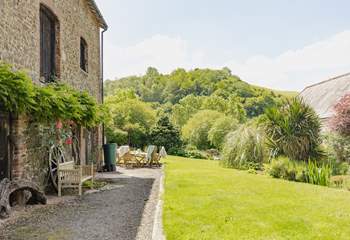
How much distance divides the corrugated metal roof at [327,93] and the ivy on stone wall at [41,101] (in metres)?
16.4

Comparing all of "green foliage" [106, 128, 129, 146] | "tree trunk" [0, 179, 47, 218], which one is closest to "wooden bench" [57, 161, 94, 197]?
"tree trunk" [0, 179, 47, 218]

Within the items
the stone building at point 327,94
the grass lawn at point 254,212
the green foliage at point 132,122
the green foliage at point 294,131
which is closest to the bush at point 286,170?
the green foliage at point 294,131

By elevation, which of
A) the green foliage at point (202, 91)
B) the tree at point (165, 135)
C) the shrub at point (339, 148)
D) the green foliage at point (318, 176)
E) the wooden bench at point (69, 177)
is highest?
the green foliage at point (202, 91)

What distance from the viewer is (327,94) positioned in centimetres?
2478

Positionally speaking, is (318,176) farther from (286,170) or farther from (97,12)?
(97,12)

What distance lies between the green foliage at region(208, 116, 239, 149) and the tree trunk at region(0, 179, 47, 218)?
2018 cm

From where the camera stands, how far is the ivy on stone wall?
6227 mm

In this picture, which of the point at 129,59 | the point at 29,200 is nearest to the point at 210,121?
the point at 29,200

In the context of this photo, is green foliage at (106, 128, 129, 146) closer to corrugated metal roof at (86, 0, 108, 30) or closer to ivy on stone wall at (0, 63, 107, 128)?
corrugated metal roof at (86, 0, 108, 30)

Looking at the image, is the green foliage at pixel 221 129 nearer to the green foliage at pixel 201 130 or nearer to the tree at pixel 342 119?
the green foliage at pixel 201 130

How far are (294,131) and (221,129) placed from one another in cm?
1347

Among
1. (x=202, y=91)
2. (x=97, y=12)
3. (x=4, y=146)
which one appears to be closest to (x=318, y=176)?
(x=4, y=146)

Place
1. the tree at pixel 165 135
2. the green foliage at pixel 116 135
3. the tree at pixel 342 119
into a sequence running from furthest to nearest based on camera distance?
the green foliage at pixel 116 135 < the tree at pixel 165 135 < the tree at pixel 342 119

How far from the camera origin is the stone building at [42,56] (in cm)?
730
